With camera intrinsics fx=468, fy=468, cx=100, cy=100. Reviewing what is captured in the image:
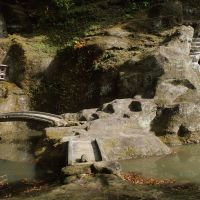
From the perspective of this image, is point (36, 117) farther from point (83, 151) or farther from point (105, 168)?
point (105, 168)

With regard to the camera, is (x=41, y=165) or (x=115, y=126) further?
(x=115, y=126)

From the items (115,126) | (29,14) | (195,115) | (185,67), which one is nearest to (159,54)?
(185,67)

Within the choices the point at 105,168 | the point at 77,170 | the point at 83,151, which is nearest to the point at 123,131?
the point at 83,151

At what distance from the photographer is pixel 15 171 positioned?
19.6 m

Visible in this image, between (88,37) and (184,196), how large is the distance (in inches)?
779

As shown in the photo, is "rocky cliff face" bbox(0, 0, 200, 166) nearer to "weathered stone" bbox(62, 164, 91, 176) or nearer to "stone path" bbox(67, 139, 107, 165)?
"stone path" bbox(67, 139, 107, 165)

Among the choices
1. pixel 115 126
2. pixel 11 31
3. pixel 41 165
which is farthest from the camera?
pixel 11 31

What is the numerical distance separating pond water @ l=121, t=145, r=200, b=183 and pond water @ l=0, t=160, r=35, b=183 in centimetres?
387

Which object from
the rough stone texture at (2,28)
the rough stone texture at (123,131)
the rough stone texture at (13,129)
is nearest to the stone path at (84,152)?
the rough stone texture at (123,131)

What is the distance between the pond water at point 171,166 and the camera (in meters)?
16.7

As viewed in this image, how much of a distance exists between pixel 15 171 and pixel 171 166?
6483mm

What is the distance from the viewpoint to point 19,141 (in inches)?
998

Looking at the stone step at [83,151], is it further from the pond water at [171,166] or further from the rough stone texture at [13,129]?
the rough stone texture at [13,129]

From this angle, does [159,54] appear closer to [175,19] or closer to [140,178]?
[175,19]
